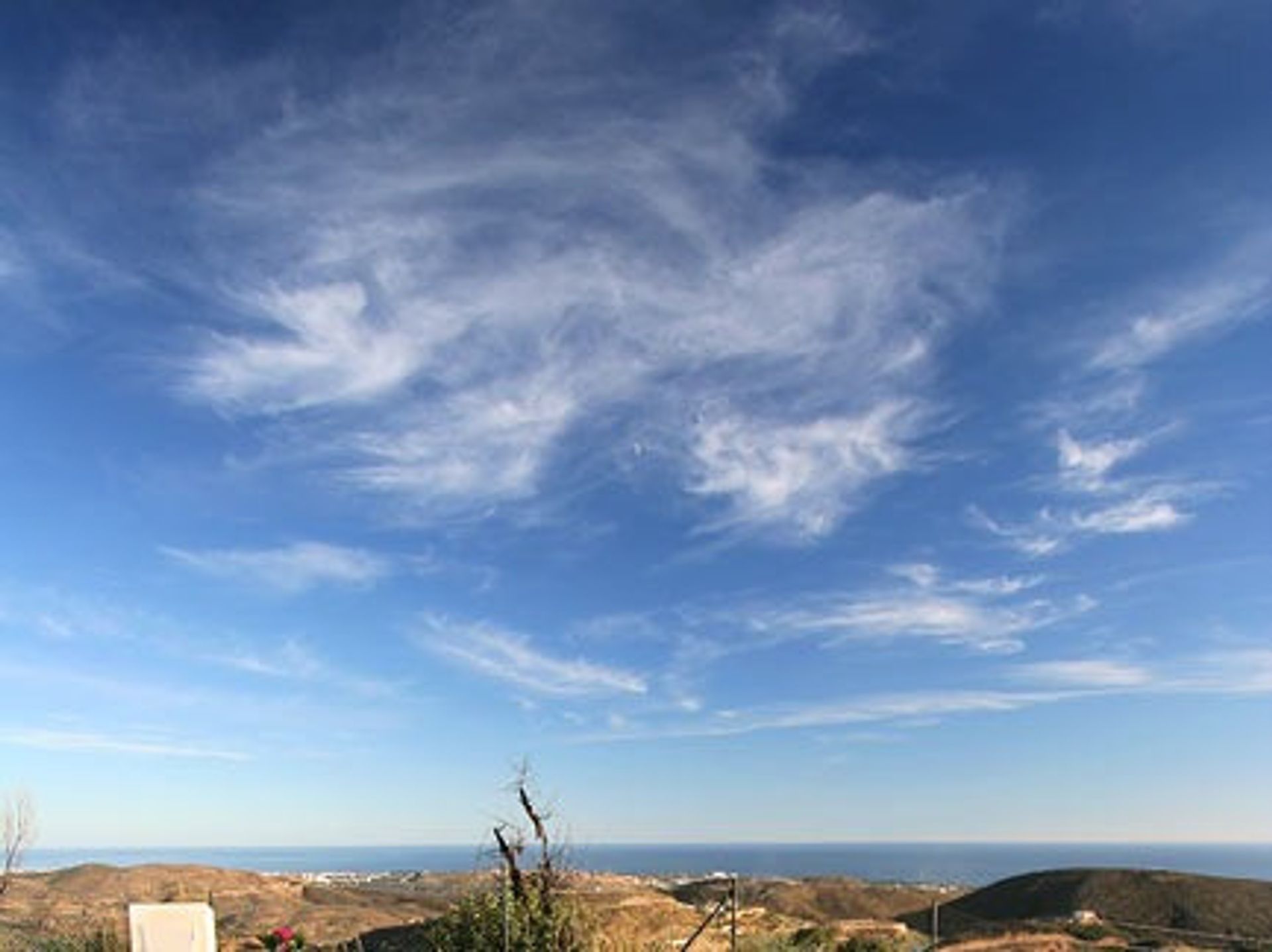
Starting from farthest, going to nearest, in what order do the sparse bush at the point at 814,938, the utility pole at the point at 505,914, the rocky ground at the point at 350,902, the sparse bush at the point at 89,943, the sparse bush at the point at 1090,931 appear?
the sparse bush at the point at 1090,931
the rocky ground at the point at 350,902
the sparse bush at the point at 814,938
the sparse bush at the point at 89,943
the utility pole at the point at 505,914

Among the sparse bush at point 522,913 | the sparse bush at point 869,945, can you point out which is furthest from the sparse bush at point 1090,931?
the sparse bush at point 522,913

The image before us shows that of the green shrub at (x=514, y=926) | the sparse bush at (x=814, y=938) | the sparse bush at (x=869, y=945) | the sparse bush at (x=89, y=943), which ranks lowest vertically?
the sparse bush at (x=869, y=945)

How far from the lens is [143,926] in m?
11.8

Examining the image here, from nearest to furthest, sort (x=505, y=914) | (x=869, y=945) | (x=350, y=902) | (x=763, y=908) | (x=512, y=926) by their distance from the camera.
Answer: (x=505, y=914), (x=512, y=926), (x=869, y=945), (x=763, y=908), (x=350, y=902)

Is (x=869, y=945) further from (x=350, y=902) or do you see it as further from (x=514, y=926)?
(x=350, y=902)

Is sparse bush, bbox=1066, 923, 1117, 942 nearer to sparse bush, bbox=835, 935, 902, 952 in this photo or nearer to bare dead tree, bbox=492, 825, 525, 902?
sparse bush, bbox=835, 935, 902, 952

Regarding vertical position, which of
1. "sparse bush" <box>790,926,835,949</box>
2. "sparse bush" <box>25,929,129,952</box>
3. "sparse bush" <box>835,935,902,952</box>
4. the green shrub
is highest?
the green shrub

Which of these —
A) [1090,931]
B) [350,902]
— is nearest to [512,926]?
[1090,931]

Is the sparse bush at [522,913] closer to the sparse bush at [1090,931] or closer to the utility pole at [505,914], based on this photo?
the utility pole at [505,914]

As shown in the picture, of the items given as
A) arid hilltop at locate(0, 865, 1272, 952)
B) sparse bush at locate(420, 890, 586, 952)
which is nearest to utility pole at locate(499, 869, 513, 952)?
sparse bush at locate(420, 890, 586, 952)

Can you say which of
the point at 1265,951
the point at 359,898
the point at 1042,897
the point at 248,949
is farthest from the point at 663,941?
the point at 359,898

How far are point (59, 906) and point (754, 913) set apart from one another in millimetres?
27168

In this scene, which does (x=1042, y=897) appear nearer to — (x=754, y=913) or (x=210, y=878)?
(x=754, y=913)

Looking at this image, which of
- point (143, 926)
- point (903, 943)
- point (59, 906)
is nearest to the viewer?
point (143, 926)
